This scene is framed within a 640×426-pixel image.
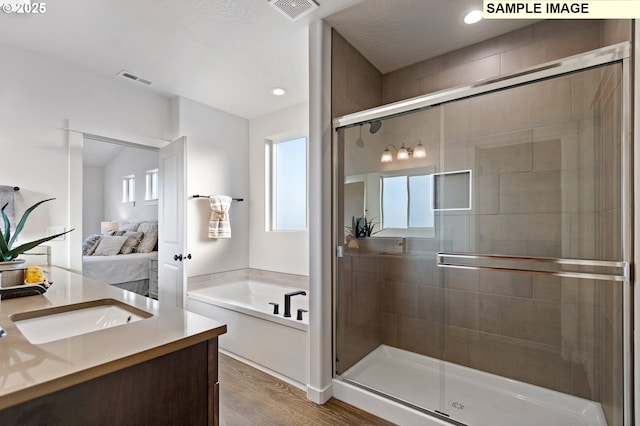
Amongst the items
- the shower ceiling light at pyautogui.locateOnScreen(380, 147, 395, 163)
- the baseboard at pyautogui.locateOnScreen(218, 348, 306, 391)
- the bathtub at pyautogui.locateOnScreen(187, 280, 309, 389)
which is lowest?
the baseboard at pyautogui.locateOnScreen(218, 348, 306, 391)

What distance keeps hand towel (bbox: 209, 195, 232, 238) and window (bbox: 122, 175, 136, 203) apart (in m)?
3.81

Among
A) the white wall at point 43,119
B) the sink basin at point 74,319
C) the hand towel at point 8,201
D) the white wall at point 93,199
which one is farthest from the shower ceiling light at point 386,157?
the white wall at point 93,199

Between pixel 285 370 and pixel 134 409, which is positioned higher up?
pixel 134 409

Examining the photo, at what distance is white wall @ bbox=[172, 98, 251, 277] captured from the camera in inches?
132

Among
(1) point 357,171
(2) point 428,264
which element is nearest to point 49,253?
(1) point 357,171

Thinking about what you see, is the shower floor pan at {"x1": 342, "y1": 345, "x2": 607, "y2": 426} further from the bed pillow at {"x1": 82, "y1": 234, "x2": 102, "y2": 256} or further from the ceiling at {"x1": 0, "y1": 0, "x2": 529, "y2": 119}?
the bed pillow at {"x1": 82, "y1": 234, "x2": 102, "y2": 256}

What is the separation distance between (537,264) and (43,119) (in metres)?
3.82

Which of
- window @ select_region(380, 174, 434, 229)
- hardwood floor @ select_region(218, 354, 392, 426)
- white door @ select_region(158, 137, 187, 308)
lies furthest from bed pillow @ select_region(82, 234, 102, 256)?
window @ select_region(380, 174, 434, 229)

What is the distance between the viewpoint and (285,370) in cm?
233

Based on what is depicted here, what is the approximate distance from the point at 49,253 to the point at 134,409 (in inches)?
92.8

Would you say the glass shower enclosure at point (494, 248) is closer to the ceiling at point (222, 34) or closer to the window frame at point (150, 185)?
the ceiling at point (222, 34)

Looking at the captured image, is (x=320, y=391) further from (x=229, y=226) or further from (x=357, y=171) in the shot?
(x=229, y=226)

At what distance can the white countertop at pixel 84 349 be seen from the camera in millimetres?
673

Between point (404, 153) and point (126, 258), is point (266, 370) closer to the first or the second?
point (404, 153)
